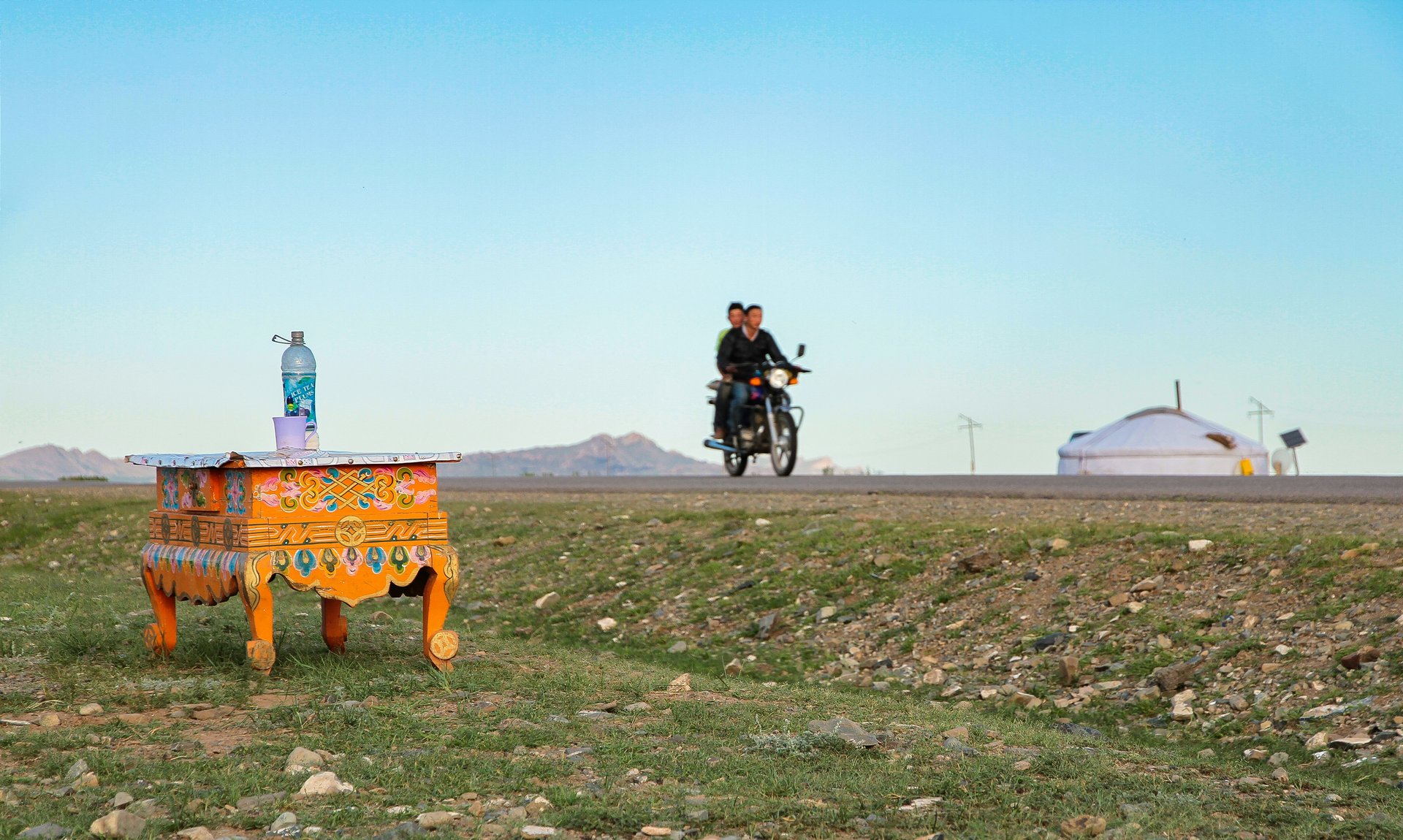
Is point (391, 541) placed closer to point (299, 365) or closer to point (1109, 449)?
point (299, 365)

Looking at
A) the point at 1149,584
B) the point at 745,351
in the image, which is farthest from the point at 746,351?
the point at 1149,584

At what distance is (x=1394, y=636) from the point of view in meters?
6.68

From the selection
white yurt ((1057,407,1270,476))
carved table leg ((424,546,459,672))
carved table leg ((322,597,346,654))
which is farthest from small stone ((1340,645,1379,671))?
white yurt ((1057,407,1270,476))

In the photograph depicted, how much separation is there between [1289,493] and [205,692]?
32.2 feet

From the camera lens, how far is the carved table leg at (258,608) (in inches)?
236

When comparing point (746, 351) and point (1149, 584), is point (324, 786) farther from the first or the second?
point (746, 351)

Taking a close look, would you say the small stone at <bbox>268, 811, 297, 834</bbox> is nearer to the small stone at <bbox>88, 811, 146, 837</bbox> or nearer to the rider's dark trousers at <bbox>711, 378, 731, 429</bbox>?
the small stone at <bbox>88, 811, 146, 837</bbox>

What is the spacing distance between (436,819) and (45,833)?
117cm

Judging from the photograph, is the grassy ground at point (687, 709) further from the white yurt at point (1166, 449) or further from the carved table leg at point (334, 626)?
the white yurt at point (1166, 449)

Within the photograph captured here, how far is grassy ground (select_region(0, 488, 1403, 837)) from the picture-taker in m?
4.06

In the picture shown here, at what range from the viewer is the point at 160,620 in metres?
6.88

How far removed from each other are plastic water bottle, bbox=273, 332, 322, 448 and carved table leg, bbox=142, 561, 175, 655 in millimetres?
1299

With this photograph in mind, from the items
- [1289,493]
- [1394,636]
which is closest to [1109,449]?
[1289,493]

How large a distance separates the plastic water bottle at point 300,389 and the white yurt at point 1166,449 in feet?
181
